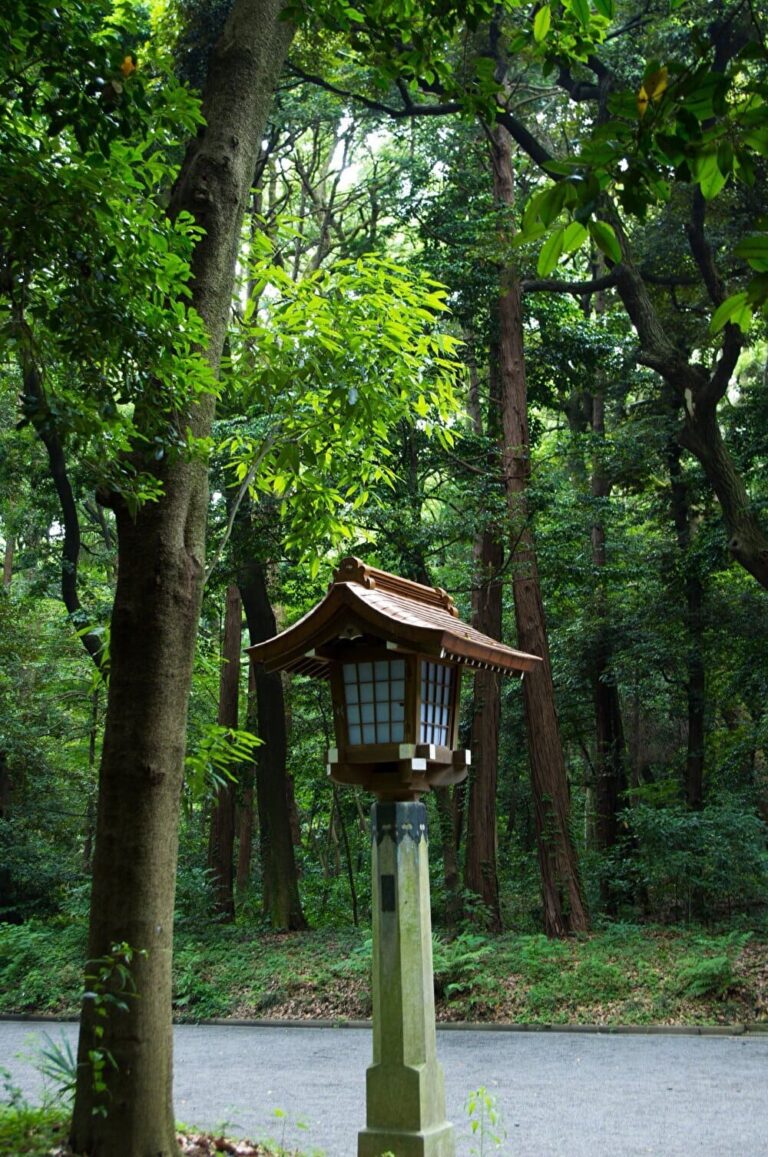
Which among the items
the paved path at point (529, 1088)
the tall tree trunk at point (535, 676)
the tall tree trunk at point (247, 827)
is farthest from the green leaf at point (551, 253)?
the tall tree trunk at point (247, 827)

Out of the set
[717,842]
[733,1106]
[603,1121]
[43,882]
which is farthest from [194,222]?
[43,882]

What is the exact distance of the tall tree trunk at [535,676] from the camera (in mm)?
12672

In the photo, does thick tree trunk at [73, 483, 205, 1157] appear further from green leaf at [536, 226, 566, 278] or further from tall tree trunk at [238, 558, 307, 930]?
tall tree trunk at [238, 558, 307, 930]

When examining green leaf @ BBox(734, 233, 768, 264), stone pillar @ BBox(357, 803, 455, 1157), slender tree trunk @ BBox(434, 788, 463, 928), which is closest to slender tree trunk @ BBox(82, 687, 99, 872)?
slender tree trunk @ BBox(434, 788, 463, 928)

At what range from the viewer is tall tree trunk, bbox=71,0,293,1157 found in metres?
3.87

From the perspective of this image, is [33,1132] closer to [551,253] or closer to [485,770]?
[551,253]

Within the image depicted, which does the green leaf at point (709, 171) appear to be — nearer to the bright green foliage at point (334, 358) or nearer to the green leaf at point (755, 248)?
the green leaf at point (755, 248)

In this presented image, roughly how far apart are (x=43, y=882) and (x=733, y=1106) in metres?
13.2

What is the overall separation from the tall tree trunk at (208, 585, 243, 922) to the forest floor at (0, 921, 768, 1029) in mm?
1875

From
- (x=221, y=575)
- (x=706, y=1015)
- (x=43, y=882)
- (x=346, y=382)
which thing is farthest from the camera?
(x=43, y=882)

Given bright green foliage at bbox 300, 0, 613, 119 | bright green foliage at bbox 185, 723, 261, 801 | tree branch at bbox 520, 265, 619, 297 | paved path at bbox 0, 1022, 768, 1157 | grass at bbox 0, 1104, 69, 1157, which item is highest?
tree branch at bbox 520, 265, 619, 297

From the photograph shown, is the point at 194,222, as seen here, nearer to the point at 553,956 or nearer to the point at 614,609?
the point at 553,956

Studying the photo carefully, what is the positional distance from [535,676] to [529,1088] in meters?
6.30

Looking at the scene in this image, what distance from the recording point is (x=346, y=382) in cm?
605
